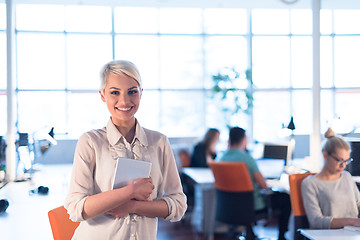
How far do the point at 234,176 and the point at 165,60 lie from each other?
18.7 ft

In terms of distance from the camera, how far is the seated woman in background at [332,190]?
2568 millimetres

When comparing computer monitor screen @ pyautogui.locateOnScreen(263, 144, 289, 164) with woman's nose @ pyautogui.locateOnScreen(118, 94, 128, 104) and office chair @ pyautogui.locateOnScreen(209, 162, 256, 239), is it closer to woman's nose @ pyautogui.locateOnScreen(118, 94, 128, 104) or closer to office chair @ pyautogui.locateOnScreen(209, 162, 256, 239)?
office chair @ pyautogui.locateOnScreen(209, 162, 256, 239)

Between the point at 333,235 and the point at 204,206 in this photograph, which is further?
the point at 204,206

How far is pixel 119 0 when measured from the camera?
7.84 meters

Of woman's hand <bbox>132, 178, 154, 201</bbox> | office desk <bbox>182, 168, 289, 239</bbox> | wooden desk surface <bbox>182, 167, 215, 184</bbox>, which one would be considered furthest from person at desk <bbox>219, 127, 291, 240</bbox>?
woman's hand <bbox>132, 178, 154, 201</bbox>

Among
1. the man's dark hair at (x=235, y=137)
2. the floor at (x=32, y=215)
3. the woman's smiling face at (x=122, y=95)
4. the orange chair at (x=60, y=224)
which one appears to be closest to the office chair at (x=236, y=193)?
the man's dark hair at (x=235, y=137)

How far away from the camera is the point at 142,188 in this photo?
122 cm

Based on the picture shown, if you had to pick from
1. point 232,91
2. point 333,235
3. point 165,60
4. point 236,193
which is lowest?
point 236,193

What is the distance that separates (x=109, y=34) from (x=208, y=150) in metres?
4.40

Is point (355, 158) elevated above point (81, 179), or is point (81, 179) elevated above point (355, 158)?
point (81, 179)

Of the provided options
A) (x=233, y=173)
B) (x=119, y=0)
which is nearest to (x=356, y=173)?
(x=233, y=173)

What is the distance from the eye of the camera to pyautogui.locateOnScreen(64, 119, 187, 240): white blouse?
1.25 m

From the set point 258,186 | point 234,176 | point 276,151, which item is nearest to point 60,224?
point 234,176

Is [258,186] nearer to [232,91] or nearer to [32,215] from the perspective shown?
[32,215]
